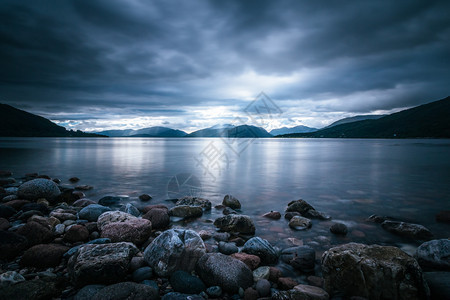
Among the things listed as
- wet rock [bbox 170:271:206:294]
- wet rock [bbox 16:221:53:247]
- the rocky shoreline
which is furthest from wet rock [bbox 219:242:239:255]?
wet rock [bbox 16:221:53:247]

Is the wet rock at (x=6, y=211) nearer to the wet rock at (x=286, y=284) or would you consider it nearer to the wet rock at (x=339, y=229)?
the wet rock at (x=286, y=284)

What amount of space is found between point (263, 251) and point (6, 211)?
10359 mm

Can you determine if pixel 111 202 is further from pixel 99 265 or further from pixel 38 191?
pixel 99 265

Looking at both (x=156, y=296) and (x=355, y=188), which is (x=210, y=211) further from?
(x=355, y=188)

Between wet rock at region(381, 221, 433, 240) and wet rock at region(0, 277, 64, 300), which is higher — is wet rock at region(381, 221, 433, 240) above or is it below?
below

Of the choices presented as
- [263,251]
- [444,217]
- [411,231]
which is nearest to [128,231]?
[263,251]

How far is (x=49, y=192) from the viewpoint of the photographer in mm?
12062

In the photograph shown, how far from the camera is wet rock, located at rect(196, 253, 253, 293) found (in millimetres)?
4910

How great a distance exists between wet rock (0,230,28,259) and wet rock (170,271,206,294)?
14.4ft

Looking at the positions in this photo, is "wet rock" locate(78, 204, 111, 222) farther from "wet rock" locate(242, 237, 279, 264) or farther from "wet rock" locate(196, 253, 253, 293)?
"wet rock" locate(242, 237, 279, 264)

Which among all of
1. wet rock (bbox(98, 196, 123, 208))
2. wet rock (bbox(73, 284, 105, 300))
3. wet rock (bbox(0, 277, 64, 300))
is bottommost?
wet rock (bbox(98, 196, 123, 208))

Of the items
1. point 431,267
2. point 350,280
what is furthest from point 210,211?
point 431,267

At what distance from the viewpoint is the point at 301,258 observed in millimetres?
6109

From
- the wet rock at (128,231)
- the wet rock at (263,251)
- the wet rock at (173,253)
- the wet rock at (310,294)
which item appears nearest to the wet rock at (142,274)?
the wet rock at (173,253)
